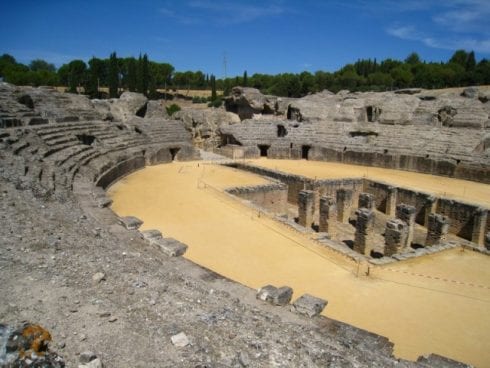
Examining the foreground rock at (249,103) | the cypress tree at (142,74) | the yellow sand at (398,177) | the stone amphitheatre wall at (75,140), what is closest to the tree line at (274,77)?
the cypress tree at (142,74)

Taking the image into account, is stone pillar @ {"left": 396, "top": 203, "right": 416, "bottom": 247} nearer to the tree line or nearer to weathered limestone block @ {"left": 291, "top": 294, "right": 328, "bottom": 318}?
weathered limestone block @ {"left": 291, "top": 294, "right": 328, "bottom": 318}

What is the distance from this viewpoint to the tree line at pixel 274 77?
42031mm

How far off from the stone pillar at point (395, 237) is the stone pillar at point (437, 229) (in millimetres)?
1307

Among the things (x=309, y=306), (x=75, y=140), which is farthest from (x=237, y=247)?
(x=75, y=140)

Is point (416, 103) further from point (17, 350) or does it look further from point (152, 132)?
point (17, 350)

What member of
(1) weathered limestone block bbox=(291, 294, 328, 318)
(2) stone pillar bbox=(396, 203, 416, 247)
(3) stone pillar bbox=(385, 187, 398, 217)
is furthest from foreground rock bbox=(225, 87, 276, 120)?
(1) weathered limestone block bbox=(291, 294, 328, 318)

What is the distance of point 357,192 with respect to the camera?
57.0 ft

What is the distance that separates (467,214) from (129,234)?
11.1 meters

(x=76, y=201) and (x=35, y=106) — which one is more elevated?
(x=35, y=106)

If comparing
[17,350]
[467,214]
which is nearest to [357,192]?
[467,214]

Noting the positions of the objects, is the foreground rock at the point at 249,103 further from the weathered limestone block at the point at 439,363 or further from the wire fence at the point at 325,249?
the weathered limestone block at the point at 439,363

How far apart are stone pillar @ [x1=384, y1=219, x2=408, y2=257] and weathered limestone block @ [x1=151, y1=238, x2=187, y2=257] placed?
241 inches

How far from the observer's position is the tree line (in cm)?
4203

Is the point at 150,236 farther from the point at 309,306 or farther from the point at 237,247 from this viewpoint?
the point at 309,306
